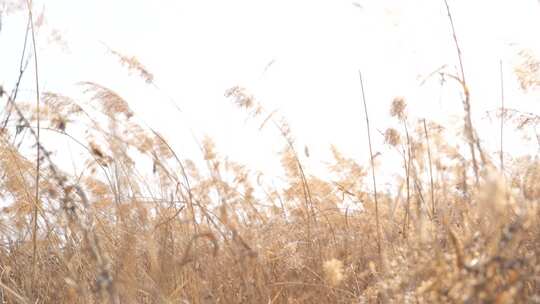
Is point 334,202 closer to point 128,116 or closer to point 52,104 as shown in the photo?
point 128,116

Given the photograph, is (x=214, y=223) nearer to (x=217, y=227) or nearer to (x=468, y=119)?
(x=217, y=227)

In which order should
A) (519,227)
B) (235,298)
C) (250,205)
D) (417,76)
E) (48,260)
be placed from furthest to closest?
1. (250,205)
2. (48,260)
3. (417,76)
4. (235,298)
5. (519,227)

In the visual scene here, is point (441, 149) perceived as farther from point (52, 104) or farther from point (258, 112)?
point (52, 104)

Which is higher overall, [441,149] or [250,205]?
[441,149]

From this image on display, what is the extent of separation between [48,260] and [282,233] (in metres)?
1.02

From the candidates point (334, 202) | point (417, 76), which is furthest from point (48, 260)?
point (417, 76)

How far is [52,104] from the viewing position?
275cm

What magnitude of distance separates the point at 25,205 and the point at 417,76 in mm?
1823

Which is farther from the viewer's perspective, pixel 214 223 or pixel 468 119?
pixel 214 223

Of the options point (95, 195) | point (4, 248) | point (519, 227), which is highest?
point (95, 195)

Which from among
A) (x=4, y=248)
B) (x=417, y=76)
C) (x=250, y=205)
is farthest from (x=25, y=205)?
(x=417, y=76)

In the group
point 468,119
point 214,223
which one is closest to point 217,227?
point 214,223

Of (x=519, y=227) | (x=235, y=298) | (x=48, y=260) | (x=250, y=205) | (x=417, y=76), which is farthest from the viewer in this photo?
(x=250, y=205)

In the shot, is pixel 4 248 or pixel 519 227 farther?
pixel 4 248
